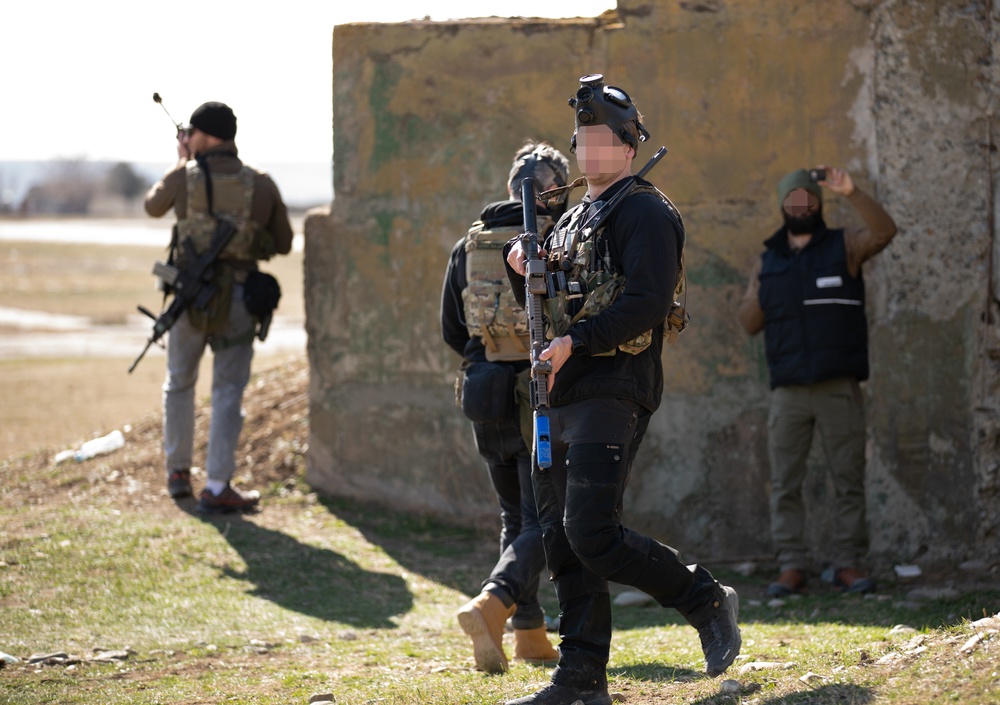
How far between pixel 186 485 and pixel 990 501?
4479 mm

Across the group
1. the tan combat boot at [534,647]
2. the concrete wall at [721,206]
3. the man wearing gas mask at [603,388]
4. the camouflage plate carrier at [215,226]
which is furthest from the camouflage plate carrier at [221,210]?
the man wearing gas mask at [603,388]

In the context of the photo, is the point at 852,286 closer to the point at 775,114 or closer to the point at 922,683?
the point at 775,114

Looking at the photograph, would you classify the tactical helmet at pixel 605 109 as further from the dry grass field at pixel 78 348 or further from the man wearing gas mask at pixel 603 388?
the dry grass field at pixel 78 348

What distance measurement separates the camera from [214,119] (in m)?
7.05

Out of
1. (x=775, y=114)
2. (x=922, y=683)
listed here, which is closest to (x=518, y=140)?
(x=775, y=114)

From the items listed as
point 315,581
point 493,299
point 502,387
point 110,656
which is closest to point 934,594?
point 502,387

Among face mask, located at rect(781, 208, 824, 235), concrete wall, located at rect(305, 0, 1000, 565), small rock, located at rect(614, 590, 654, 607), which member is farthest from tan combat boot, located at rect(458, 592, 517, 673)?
face mask, located at rect(781, 208, 824, 235)

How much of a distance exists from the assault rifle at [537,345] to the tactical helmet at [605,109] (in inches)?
14.8

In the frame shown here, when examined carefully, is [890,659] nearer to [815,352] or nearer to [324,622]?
[815,352]

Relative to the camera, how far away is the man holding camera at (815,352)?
571 centimetres

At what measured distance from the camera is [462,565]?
6.55 m

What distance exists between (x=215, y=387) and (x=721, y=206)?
121 inches

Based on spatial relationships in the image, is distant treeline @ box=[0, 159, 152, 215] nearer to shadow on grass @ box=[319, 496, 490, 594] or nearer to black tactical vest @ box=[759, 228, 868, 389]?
shadow on grass @ box=[319, 496, 490, 594]

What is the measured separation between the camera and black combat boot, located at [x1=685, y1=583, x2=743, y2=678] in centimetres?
386
